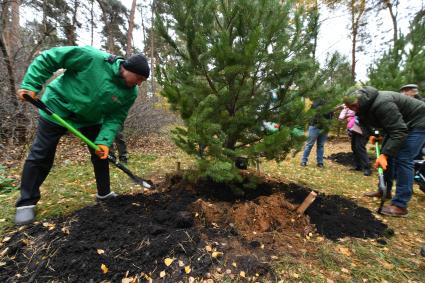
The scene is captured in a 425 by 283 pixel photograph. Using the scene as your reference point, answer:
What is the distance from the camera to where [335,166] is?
6324 mm

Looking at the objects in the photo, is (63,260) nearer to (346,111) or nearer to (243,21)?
(243,21)

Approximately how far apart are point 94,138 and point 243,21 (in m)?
2.05

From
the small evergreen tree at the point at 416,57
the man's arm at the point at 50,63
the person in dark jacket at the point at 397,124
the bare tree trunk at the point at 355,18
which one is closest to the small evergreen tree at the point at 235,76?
the person in dark jacket at the point at 397,124

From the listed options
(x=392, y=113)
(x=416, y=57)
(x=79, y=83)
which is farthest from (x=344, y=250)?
(x=416, y=57)

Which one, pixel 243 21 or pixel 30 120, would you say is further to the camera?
pixel 30 120

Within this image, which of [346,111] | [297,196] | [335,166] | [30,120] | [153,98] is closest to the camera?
[297,196]

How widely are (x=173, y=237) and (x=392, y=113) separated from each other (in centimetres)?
270

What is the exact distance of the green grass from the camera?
1946 millimetres

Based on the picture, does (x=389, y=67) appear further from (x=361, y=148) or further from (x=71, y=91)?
(x=71, y=91)

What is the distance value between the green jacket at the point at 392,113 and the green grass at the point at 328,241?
1012 millimetres

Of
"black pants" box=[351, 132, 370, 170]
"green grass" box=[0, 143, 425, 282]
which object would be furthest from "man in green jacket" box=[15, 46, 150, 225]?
"black pants" box=[351, 132, 370, 170]

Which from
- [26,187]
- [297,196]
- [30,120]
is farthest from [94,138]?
[30,120]

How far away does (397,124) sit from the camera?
2770 mm

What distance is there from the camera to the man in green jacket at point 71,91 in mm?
2256
